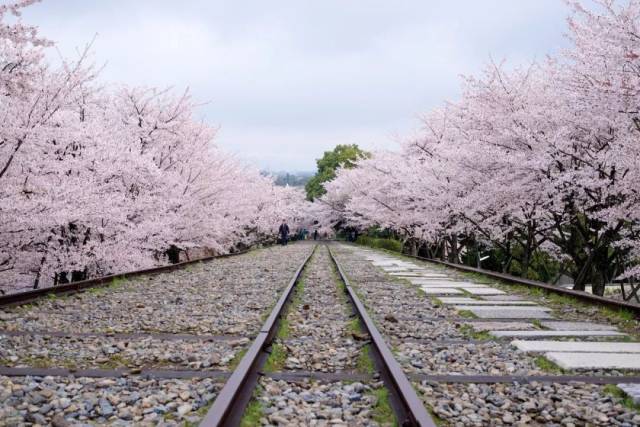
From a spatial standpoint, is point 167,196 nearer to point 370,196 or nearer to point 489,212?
point 489,212

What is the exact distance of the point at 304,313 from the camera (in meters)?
7.96

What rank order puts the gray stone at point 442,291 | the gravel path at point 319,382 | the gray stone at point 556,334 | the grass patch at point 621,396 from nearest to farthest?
the gravel path at point 319,382 → the grass patch at point 621,396 → the gray stone at point 556,334 → the gray stone at point 442,291

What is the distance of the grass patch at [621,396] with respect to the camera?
379 centimetres

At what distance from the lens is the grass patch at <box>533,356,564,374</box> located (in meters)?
4.71

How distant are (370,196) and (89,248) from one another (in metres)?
24.6

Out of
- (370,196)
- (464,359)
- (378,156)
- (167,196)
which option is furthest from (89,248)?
(378,156)

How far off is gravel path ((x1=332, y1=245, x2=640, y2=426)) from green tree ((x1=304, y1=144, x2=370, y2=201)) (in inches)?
2732

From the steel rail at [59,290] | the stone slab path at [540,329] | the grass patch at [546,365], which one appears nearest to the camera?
the grass patch at [546,365]

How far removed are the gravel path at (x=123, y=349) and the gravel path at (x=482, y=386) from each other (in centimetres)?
170

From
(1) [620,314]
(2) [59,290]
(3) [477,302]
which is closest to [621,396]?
(1) [620,314]

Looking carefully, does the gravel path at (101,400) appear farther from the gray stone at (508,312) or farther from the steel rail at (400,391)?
the gray stone at (508,312)

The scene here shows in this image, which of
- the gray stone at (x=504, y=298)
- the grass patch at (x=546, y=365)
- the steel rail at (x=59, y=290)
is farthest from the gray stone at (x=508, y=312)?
the steel rail at (x=59, y=290)

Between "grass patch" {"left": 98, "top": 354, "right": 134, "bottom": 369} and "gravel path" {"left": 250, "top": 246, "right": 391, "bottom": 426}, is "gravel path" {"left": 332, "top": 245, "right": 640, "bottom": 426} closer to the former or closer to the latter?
"gravel path" {"left": 250, "top": 246, "right": 391, "bottom": 426}

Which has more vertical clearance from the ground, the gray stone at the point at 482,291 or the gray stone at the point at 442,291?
the gray stone at the point at 482,291
